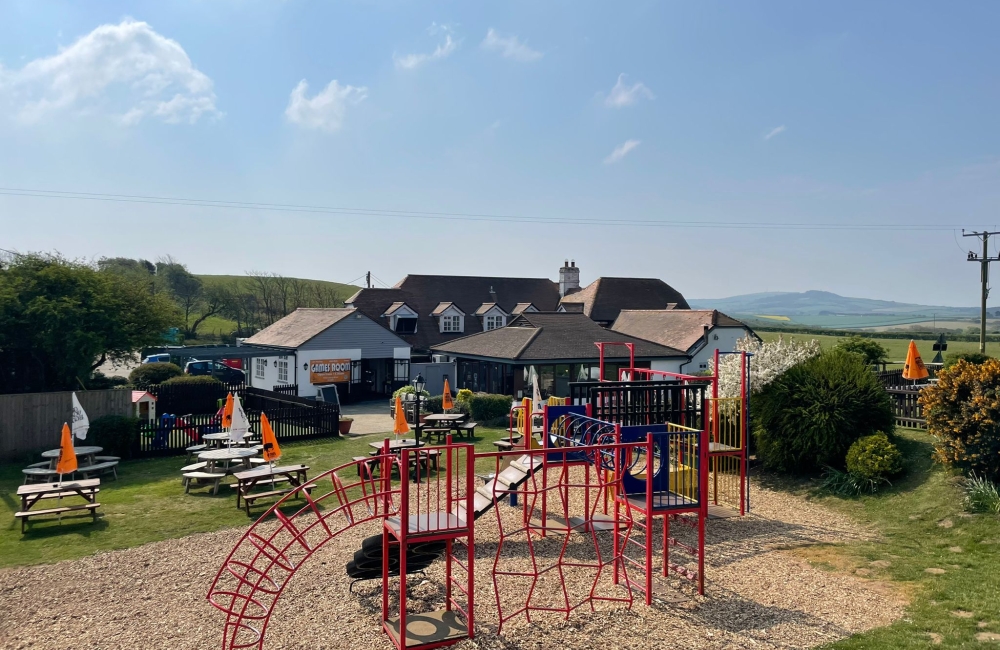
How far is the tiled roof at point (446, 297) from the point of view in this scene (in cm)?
4244

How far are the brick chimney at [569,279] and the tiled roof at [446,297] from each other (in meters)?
0.68

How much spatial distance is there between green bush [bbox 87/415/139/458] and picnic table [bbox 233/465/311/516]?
218 inches

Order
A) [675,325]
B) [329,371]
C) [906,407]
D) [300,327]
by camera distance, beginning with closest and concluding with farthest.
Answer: [906,407] < [329,371] < [675,325] < [300,327]

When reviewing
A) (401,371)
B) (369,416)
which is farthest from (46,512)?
(401,371)

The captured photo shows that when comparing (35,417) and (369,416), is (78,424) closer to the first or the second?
(35,417)

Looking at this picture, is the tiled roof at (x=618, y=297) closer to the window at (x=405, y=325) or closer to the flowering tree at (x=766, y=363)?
the window at (x=405, y=325)

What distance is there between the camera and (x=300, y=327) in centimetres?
3766

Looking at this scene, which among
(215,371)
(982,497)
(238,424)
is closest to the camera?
(982,497)

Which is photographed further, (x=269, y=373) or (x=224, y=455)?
(x=269, y=373)

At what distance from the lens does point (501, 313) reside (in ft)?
148

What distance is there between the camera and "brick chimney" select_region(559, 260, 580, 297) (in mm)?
51562

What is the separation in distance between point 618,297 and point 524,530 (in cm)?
3768

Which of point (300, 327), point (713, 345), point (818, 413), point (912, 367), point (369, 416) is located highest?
point (300, 327)

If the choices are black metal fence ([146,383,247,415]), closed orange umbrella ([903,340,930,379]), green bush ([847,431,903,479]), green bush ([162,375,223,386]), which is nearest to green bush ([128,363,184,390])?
green bush ([162,375,223,386])
